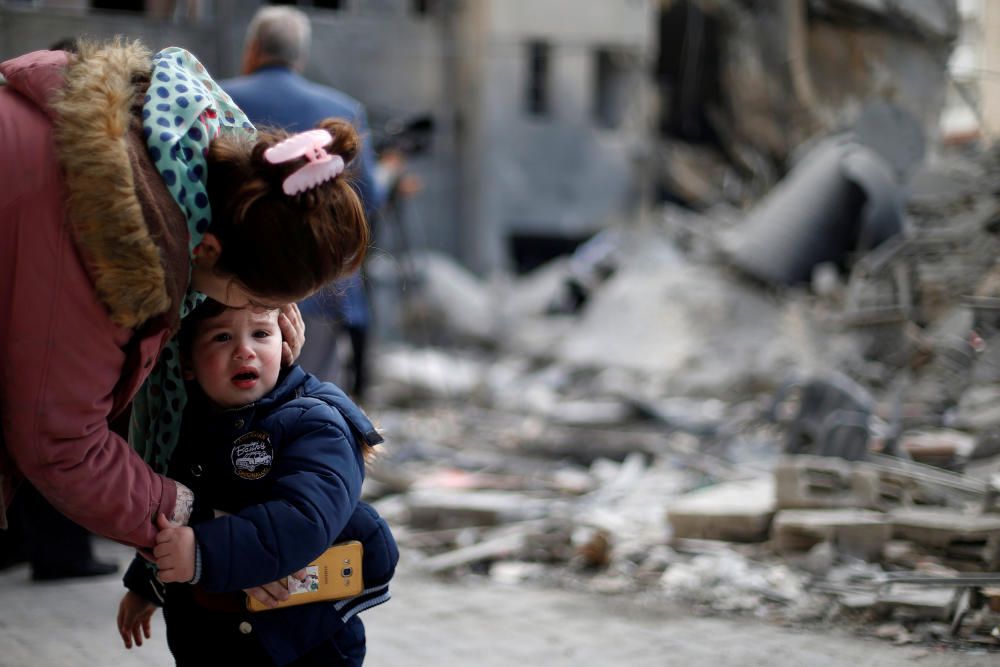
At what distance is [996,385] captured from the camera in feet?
21.4

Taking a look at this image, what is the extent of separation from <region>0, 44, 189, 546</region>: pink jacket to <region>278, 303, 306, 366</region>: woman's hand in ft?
1.37

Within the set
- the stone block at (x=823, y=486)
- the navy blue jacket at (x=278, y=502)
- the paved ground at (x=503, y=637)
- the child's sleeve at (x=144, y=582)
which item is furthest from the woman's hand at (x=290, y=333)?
the stone block at (x=823, y=486)

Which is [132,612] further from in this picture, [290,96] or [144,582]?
[290,96]

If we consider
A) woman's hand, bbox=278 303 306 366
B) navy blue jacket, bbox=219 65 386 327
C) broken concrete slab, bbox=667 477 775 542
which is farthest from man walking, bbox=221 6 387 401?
woman's hand, bbox=278 303 306 366

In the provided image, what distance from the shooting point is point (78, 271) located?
5.49ft

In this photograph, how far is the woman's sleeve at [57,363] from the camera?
1.66 meters

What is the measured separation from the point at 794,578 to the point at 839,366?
14.9 ft

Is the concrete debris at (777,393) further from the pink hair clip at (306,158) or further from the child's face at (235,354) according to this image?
the pink hair clip at (306,158)

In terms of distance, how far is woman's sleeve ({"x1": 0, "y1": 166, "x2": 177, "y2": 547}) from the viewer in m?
1.66

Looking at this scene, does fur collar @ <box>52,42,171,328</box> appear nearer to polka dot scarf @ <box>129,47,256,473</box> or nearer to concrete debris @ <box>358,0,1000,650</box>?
polka dot scarf @ <box>129,47,256,473</box>

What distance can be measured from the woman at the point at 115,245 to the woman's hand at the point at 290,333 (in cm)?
26

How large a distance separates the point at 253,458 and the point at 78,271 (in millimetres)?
513

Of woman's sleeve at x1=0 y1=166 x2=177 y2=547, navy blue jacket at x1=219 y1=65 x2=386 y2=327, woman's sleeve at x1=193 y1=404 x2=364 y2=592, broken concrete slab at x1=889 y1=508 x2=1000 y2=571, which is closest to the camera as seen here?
woman's sleeve at x1=0 y1=166 x2=177 y2=547

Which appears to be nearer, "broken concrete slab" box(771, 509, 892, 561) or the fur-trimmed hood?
the fur-trimmed hood
